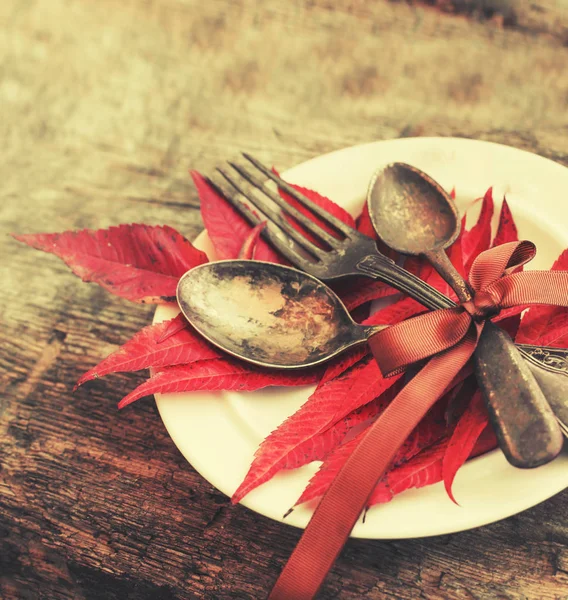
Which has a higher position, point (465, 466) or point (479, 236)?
point (479, 236)

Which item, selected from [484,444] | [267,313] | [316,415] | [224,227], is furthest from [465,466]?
[224,227]

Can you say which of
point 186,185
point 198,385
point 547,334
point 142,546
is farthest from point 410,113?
point 142,546

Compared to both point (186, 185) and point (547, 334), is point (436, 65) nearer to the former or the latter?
point (186, 185)

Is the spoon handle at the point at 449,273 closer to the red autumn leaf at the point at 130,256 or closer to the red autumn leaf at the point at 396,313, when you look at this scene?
the red autumn leaf at the point at 396,313

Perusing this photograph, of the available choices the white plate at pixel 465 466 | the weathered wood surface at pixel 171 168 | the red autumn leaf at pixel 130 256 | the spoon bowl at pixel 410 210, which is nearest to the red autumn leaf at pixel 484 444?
the white plate at pixel 465 466

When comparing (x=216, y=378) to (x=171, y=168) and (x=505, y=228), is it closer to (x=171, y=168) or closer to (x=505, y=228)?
(x=505, y=228)

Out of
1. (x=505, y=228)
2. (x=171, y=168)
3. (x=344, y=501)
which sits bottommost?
(x=344, y=501)
